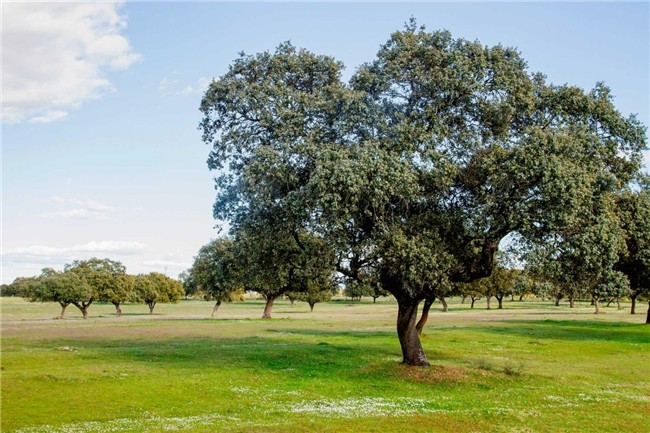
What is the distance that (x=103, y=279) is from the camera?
97000 mm

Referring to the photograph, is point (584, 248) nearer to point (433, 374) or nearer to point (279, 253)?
point (433, 374)

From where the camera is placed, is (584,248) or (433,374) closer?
(584,248)

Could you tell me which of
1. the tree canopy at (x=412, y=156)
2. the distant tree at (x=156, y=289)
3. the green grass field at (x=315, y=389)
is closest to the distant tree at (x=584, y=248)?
the tree canopy at (x=412, y=156)

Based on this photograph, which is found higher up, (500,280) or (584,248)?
(584,248)

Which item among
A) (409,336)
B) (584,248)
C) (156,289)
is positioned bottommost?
(156,289)

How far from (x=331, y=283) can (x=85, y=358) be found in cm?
1697

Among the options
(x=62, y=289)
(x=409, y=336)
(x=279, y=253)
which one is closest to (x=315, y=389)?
(x=279, y=253)

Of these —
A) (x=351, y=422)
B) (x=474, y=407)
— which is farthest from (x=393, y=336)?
(x=351, y=422)

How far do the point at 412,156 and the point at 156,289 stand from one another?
9656cm

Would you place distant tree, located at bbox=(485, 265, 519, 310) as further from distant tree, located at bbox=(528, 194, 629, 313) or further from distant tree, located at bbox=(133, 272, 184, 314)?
distant tree, located at bbox=(133, 272, 184, 314)

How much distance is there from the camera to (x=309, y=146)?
27.0 m

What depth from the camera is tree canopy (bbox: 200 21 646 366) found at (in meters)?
26.0

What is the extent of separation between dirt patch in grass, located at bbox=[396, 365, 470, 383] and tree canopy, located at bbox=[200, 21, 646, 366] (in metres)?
1.36

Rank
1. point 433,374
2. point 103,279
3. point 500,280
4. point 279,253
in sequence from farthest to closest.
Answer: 1. point 103,279
2. point 500,280
3. point 279,253
4. point 433,374
